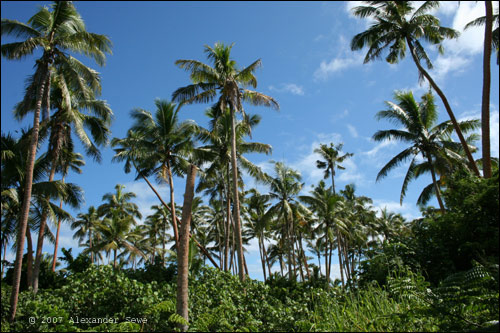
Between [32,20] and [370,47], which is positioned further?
[370,47]

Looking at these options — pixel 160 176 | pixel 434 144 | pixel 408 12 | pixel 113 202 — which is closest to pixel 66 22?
pixel 160 176

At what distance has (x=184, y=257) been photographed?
6379mm

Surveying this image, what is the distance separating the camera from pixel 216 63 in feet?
57.5

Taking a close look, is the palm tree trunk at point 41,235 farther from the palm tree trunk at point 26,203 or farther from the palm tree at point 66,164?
the palm tree trunk at point 26,203

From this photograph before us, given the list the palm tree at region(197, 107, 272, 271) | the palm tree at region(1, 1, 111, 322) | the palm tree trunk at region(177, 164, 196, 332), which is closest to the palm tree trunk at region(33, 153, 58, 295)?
the palm tree at region(1, 1, 111, 322)

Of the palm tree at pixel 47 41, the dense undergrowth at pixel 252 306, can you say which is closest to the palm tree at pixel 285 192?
the dense undergrowth at pixel 252 306

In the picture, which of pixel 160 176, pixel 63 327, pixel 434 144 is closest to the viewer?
pixel 63 327

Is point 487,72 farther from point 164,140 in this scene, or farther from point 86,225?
point 86,225

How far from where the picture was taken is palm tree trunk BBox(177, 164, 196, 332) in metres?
6.09

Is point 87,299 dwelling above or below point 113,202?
below

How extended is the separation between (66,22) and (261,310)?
12.8m

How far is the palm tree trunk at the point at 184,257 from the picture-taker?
609cm

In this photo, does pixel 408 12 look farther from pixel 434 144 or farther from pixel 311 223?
pixel 311 223

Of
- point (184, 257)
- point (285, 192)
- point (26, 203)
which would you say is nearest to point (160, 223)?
point (285, 192)
